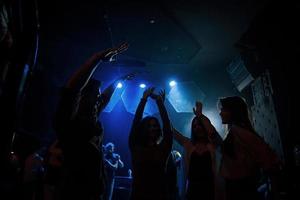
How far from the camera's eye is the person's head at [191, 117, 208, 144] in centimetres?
333

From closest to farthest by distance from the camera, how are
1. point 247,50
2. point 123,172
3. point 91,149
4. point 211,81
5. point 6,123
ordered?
point 6,123, point 91,149, point 247,50, point 211,81, point 123,172

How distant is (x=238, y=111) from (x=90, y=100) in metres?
1.88

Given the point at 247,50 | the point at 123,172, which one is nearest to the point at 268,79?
the point at 247,50

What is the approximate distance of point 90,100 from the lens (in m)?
2.01

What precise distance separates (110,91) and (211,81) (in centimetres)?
665

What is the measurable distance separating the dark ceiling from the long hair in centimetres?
296

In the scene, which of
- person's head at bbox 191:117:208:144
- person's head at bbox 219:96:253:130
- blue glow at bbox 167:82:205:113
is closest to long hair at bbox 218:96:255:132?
person's head at bbox 219:96:253:130

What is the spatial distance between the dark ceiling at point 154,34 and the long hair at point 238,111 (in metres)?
2.96

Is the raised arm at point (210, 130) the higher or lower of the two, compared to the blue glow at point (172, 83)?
lower

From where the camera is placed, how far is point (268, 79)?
5.21 meters

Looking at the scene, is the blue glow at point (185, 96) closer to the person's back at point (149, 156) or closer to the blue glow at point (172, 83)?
the blue glow at point (172, 83)

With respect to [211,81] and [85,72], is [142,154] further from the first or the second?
[211,81]

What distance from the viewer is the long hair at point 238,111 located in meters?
2.88

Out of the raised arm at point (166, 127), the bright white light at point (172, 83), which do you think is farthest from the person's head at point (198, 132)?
the bright white light at point (172, 83)
